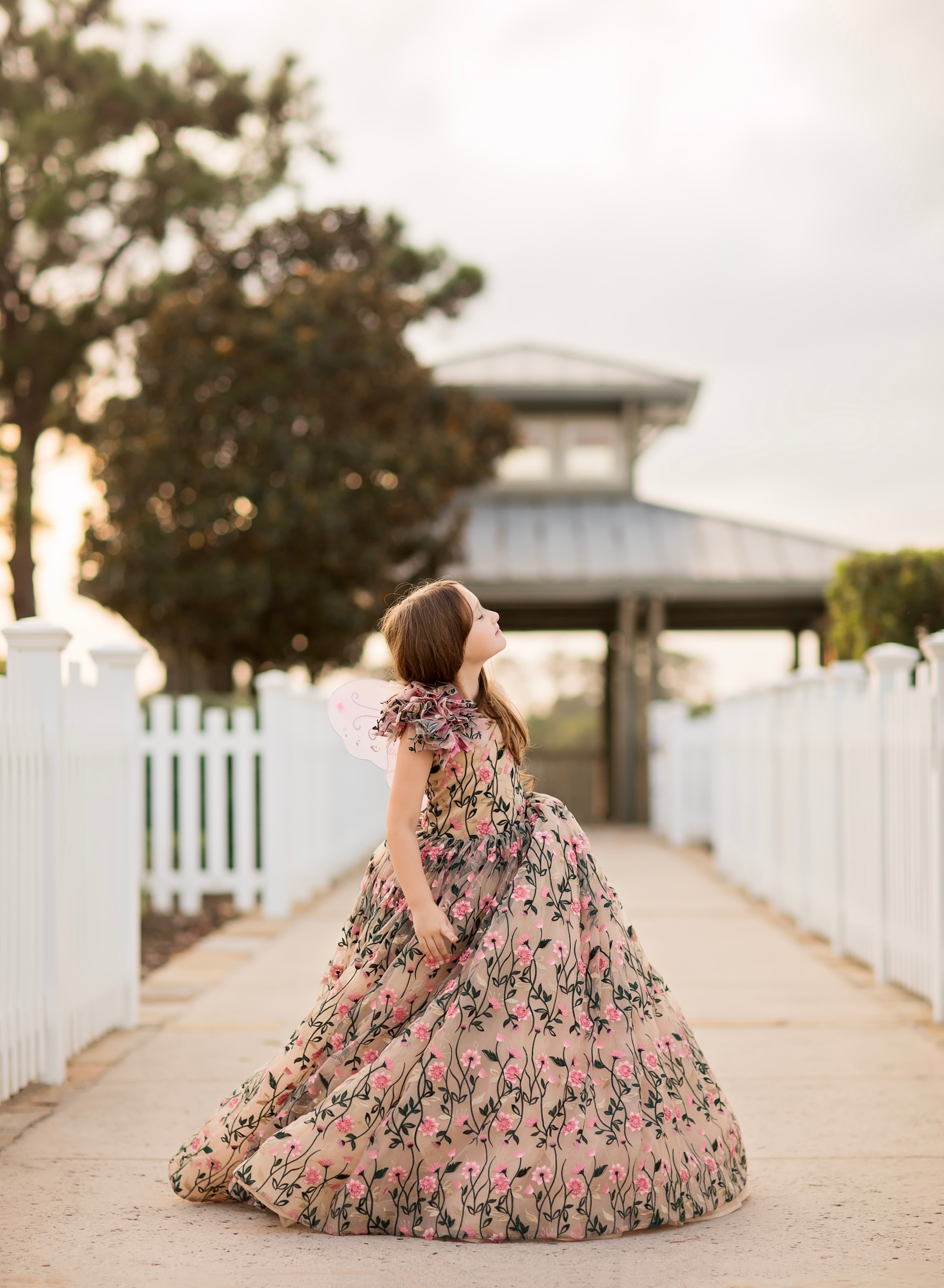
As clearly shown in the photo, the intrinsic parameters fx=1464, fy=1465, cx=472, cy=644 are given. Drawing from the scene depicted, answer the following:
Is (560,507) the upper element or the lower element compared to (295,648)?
upper

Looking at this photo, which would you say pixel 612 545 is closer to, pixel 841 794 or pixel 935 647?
pixel 841 794

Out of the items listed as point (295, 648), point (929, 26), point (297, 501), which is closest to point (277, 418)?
point (297, 501)

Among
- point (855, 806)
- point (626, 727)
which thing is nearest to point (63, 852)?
point (855, 806)

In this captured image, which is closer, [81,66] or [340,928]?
[340,928]

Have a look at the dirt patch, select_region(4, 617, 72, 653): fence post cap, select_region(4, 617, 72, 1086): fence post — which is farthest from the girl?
the dirt patch

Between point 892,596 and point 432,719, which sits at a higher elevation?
point 892,596

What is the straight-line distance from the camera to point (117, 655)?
610 centimetres

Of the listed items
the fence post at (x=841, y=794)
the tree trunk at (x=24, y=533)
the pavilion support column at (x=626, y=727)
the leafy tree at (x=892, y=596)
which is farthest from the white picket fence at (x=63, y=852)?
the tree trunk at (x=24, y=533)

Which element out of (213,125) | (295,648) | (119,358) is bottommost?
(295,648)

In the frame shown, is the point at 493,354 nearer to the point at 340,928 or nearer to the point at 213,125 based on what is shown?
the point at 213,125

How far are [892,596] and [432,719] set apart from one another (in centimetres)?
668

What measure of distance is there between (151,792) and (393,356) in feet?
31.7

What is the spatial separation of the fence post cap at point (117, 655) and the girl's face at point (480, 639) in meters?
2.69

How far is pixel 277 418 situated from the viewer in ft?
57.7
